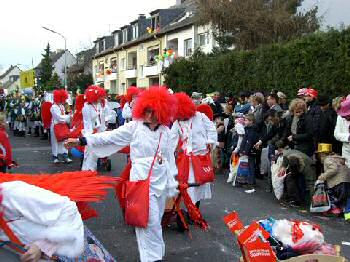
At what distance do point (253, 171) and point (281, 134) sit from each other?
1002mm

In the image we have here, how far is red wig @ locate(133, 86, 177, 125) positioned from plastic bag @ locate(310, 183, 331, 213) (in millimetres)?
3585

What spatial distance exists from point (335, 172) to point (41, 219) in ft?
20.2

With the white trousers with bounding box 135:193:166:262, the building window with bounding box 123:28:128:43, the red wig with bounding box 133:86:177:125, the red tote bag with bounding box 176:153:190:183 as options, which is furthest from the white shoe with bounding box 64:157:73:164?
the building window with bounding box 123:28:128:43

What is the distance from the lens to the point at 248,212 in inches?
312

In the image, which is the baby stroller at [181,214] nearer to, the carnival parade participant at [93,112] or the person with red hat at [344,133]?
the person with red hat at [344,133]

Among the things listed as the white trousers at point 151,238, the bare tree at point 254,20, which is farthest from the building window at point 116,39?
the white trousers at point 151,238

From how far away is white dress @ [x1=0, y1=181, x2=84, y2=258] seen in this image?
2541 mm

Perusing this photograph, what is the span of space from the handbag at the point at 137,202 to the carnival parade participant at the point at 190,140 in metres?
1.89

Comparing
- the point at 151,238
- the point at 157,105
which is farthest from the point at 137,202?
the point at 157,105

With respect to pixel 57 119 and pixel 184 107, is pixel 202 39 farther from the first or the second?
pixel 184 107

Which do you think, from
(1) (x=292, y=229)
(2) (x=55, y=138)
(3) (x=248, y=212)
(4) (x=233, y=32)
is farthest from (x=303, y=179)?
(4) (x=233, y=32)

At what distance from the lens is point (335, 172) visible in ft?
25.6

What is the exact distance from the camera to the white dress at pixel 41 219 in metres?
2.54

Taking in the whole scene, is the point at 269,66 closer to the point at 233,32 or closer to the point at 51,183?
the point at 233,32
